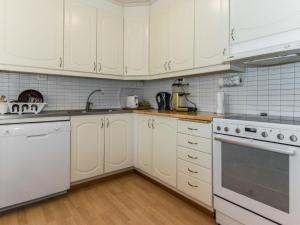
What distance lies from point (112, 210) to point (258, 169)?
133 cm

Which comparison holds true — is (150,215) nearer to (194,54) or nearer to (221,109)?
(221,109)

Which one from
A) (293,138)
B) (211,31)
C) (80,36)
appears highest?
(80,36)

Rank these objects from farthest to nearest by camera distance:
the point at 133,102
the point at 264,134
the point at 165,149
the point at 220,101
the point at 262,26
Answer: the point at 133,102 < the point at 165,149 < the point at 220,101 < the point at 262,26 < the point at 264,134

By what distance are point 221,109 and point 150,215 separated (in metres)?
1.25

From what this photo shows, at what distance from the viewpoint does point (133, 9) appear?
9.11 feet

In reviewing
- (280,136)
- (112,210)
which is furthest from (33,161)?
(280,136)

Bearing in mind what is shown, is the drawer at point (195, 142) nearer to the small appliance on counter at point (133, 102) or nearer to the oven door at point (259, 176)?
the oven door at point (259, 176)

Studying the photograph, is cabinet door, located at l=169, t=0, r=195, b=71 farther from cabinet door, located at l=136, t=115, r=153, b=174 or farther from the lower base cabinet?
the lower base cabinet

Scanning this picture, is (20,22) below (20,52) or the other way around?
the other way around

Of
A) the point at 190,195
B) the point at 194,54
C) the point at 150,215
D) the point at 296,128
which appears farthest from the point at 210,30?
the point at 150,215

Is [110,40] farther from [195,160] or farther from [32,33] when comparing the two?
[195,160]

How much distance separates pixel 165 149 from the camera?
7.41 ft

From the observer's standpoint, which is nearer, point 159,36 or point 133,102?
point 159,36

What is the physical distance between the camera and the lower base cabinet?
2.27 metres
